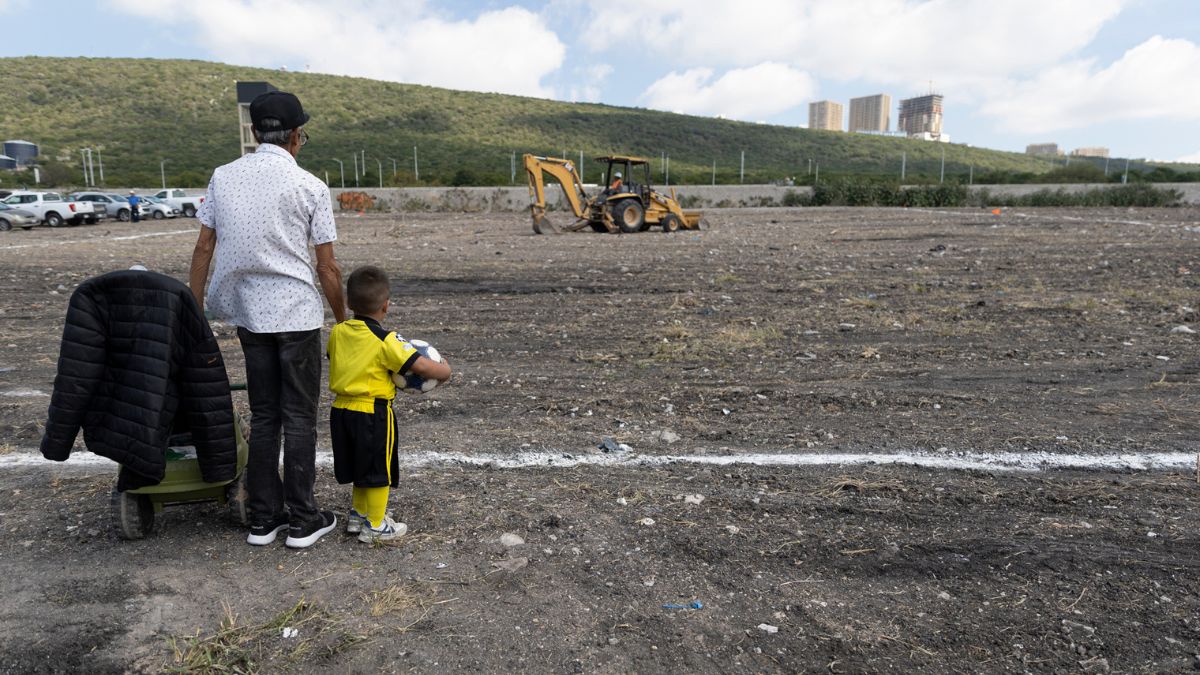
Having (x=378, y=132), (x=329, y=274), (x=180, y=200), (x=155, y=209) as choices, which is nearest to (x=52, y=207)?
(x=155, y=209)

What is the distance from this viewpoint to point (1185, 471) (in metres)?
3.72

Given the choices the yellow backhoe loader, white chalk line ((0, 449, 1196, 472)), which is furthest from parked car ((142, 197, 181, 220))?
white chalk line ((0, 449, 1196, 472))

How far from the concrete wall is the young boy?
3090 cm

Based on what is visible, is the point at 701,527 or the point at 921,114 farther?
the point at 921,114

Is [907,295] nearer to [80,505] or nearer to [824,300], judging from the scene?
[824,300]

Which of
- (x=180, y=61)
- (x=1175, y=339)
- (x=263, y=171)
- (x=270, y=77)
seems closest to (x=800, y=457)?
(x=263, y=171)

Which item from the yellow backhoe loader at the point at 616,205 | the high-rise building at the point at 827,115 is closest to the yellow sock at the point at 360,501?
the yellow backhoe loader at the point at 616,205

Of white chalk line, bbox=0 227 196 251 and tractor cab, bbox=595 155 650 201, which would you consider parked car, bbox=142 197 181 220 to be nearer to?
white chalk line, bbox=0 227 196 251

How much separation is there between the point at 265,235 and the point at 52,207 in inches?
1055

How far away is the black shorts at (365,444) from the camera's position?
115 inches

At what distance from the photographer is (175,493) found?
300 cm

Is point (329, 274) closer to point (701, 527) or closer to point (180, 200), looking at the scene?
point (701, 527)

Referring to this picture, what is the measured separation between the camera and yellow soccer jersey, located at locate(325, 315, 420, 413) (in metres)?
2.85

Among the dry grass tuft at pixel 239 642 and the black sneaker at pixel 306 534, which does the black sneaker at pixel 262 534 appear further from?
the dry grass tuft at pixel 239 642
